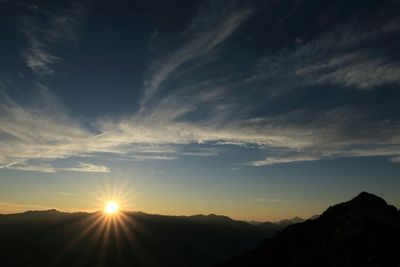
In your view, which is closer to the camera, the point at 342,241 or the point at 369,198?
the point at 342,241

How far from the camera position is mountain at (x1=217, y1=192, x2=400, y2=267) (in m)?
25.2

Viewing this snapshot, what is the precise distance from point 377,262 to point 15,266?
212 metres

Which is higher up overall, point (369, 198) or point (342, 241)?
point (369, 198)

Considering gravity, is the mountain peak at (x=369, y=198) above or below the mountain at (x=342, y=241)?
above

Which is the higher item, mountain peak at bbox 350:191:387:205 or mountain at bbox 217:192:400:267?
mountain peak at bbox 350:191:387:205

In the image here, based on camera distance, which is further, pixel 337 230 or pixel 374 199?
pixel 374 199

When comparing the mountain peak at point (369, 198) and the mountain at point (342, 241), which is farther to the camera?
the mountain peak at point (369, 198)

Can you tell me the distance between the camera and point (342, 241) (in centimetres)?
2767

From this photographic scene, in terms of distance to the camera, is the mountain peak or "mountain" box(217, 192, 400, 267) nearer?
"mountain" box(217, 192, 400, 267)

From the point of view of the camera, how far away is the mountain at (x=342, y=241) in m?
25.2

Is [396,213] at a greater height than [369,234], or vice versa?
[396,213]

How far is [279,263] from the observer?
32375 mm

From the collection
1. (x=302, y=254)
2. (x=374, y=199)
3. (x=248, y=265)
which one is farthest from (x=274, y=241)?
(x=374, y=199)

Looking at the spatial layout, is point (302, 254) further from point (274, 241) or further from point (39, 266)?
point (39, 266)
